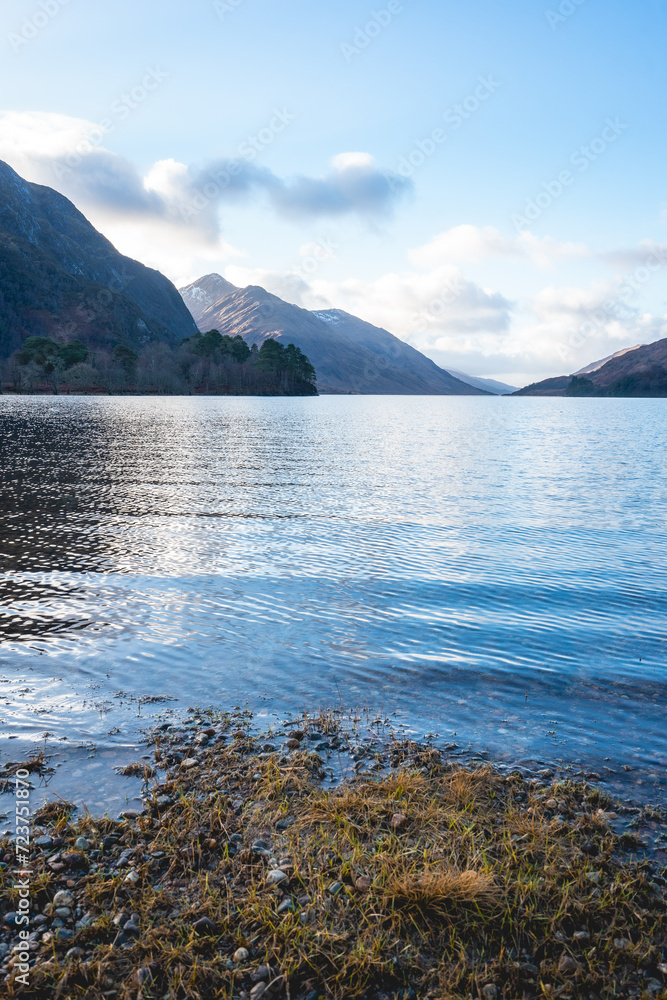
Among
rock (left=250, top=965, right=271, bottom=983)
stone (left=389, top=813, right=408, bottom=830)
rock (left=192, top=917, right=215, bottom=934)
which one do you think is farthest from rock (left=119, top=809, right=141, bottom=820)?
stone (left=389, top=813, right=408, bottom=830)

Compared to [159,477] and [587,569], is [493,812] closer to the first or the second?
[587,569]

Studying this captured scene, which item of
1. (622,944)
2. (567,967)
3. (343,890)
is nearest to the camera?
(567,967)

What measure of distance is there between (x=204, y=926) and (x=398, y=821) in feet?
8.91

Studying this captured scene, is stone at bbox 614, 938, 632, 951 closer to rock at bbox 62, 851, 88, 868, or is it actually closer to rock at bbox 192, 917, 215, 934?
rock at bbox 192, 917, 215, 934

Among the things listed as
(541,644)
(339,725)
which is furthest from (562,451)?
(339,725)

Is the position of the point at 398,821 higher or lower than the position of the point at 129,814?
higher

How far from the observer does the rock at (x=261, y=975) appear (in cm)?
538

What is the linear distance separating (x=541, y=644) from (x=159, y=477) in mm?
34451

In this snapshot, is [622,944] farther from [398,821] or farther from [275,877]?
[275,877]

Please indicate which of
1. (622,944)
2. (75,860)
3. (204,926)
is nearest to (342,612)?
(75,860)

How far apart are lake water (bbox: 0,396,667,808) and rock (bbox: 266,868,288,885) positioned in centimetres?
301

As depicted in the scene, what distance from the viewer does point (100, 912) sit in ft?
19.8

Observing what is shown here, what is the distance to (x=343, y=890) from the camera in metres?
6.35

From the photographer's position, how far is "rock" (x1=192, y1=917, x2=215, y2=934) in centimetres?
583
